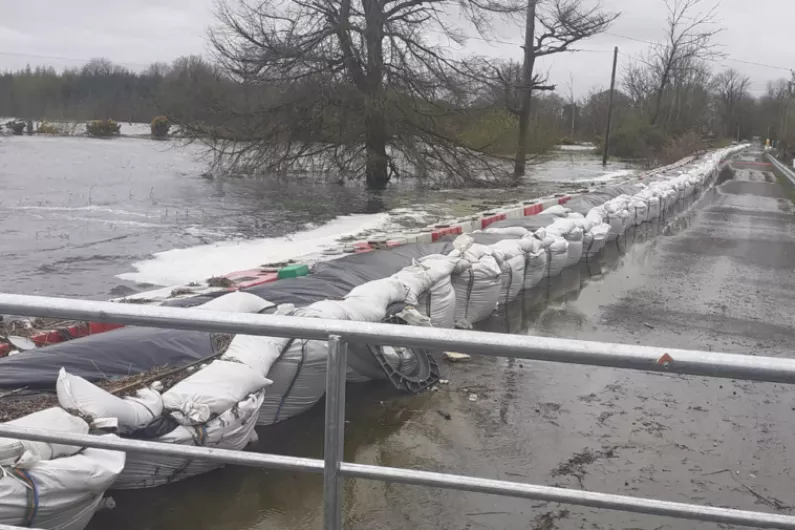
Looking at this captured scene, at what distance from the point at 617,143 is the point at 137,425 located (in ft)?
161

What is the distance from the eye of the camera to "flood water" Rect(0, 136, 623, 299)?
8531 mm

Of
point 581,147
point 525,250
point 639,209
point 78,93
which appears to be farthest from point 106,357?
point 78,93

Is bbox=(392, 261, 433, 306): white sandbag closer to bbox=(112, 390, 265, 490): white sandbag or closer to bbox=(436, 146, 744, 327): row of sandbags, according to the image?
bbox=(436, 146, 744, 327): row of sandbags

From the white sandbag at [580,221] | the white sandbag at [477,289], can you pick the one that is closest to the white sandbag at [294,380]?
the white sandbag at [477,289]

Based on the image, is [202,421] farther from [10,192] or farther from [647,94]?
[647,94]

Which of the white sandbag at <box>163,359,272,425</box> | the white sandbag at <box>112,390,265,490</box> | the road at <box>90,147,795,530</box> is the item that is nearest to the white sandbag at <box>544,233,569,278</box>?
the road at <box>90,147,795,530</box>

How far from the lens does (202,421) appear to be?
3.02m

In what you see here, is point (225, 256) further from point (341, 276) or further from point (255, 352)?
point (255, 352)

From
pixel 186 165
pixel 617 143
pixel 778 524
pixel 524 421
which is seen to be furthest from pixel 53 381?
pixel 617 143

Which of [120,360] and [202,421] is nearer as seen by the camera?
[202,421]

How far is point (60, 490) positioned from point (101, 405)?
14.7 inches

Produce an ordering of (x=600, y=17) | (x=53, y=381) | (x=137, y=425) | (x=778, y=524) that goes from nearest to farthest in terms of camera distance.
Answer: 1. (x=778, y=524)
2. (x=137, y=425)
3. (x=53, y=381)
4. (x=600, y=17)

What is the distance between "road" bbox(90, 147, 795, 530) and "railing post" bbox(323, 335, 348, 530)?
49.5 inches

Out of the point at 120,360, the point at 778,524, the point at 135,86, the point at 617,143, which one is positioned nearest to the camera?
the point at 778,524
